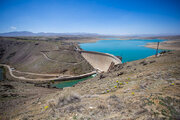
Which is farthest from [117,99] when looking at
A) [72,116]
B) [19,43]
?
[19,43]

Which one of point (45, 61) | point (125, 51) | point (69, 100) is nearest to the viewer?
point (69, 100)

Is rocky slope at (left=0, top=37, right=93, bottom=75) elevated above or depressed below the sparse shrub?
below

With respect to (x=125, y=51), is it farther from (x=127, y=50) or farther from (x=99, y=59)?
(x=99, y=59)

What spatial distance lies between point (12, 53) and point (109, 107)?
80206 mm

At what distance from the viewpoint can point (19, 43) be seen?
75.6 metres

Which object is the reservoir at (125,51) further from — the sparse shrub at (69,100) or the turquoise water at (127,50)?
the sparse shrub at (69,100)

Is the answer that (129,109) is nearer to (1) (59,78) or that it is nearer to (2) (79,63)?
(1) (59,78)

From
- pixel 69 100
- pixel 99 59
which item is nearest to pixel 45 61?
pixel 99 59

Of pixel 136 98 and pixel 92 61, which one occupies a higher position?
pixel 136 98

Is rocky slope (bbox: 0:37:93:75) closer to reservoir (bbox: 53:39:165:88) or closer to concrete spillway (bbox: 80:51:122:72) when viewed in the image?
concrete spillway (bbox: 80:51:122:72)

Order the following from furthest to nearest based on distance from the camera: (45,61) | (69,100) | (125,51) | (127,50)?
1. (127,50)
2. (125,51)
3. (45,61)
4. (69,100)

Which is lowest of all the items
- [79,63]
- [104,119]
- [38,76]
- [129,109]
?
[38,76]

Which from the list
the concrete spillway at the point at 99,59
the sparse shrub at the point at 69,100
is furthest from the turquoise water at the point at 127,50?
the sparse shrub at the point at 69,100

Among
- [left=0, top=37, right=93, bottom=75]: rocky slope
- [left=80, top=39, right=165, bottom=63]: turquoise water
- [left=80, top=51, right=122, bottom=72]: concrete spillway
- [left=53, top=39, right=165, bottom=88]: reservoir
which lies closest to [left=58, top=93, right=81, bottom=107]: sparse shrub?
[left=53, top=39, right=165, bottom=88]: reservoir
